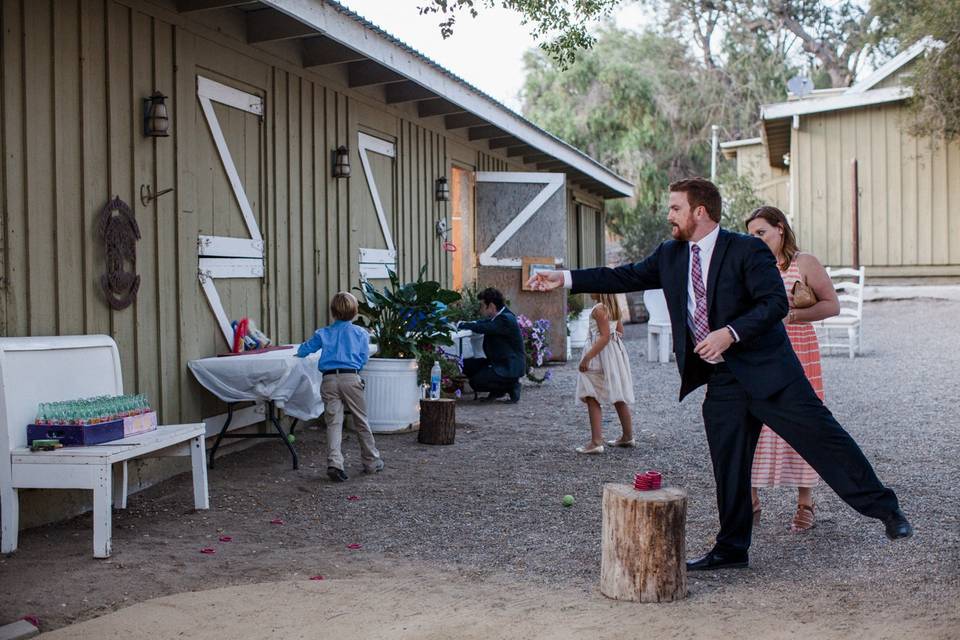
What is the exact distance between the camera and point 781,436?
4301mm

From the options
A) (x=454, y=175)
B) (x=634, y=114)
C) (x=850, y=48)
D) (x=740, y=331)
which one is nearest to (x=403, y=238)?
(x=454, y=175)

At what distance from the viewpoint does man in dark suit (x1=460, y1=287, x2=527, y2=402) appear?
33.8 feet

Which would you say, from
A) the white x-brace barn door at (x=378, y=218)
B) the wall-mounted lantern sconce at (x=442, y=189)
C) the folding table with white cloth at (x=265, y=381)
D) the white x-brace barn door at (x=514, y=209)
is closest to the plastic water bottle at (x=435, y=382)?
the white x-brace barn door at (x=378, y=218)

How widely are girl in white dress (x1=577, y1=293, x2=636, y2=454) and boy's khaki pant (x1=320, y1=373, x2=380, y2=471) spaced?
1651 millimetres

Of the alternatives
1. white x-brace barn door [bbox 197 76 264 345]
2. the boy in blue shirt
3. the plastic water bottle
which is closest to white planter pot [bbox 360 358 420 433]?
the plastic water bottle

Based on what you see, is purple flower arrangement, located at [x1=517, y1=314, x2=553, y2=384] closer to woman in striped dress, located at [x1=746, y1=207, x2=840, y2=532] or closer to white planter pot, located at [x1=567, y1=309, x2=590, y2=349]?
white planter pot, located at [x1=567, y1=309, x2=590, y2=349]

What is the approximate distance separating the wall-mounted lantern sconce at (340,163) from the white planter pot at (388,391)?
171cm

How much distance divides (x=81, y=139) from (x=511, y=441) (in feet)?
12.9

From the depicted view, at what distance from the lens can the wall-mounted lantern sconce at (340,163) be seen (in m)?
9.12

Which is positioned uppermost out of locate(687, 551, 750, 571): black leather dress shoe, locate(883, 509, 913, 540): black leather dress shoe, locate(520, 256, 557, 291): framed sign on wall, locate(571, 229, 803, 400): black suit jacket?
locate(520, 256, 557, 291): framed sign on wall

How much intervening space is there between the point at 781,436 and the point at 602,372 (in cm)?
328

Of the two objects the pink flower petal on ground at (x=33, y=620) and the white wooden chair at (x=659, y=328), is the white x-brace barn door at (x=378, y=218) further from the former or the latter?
the pink flower petal on ground at (x=33, y=620)

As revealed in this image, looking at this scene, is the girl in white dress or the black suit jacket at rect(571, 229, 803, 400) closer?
the black suit jacket at rect(571, 229, 803, 400)

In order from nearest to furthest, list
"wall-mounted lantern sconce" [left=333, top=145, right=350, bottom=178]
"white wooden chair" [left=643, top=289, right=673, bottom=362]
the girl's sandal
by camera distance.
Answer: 1. the girl's sandal
2. "wall-mounted lantern sconce" [left=333, top=145, right=350, bottom=178]
3. "white wooden chair" [left=643, top=289, right=673, bottom=362]
